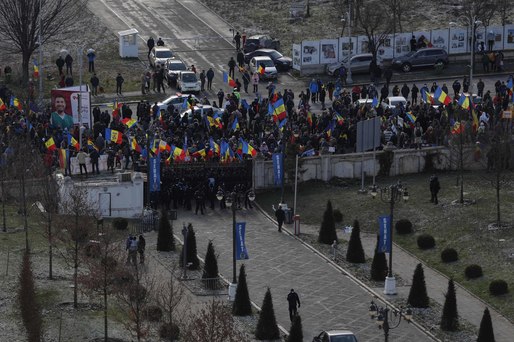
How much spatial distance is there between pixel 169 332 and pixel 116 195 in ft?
61.1

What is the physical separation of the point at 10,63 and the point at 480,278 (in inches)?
1750

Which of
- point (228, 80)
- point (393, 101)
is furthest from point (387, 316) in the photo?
point (228, 80)

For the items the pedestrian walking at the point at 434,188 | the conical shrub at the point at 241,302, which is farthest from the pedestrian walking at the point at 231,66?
the conical shrub at the point at 241,302

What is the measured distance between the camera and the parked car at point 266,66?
9775cm

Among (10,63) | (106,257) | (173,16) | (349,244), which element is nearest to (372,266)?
(349,244)

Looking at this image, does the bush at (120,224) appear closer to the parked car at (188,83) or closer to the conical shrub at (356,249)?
the conical shrub at (356,249)

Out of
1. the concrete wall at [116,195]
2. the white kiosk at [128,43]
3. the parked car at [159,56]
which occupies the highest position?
the white kiosk at [128,43]

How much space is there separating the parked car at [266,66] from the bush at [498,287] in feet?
118

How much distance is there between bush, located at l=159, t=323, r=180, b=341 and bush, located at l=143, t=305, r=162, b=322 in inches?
46.4

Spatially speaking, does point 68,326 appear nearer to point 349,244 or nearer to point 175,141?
point 349,244

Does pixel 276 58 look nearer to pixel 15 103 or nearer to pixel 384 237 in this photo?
pixel 15 103

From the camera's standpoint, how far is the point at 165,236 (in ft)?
228

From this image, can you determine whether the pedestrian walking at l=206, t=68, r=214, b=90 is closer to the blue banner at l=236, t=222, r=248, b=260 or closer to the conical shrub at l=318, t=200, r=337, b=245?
the conical shrub at l=318, t=200, r=337, b=245

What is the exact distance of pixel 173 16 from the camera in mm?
A: 111938
